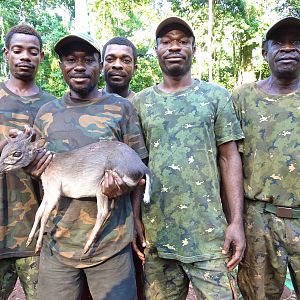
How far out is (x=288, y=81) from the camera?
322 centimetres

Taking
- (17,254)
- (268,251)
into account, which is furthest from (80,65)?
(268,251)

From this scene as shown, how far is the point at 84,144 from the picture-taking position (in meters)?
2.69

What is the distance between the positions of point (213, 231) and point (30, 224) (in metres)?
1.47

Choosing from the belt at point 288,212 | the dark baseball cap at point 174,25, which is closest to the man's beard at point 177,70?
the dark baseball cap at point 174,25

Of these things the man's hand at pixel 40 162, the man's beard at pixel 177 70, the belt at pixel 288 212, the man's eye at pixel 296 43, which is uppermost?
the man's eye at pixel 296 43

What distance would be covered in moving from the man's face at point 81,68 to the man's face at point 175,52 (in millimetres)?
583

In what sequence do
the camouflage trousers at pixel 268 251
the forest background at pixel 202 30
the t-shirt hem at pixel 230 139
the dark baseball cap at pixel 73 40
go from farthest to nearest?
the forest background at pixel 202 30 < the camouflage trousers at pixel 268 251 < the t-shirt hem at pixel 230 139 < the dark baseball cap at pixel 73 40

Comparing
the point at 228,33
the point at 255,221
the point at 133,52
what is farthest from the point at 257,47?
the point at 255,221

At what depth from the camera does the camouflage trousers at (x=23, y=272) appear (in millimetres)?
3043

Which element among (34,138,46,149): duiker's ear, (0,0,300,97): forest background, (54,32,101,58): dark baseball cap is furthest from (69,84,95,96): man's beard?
(0,0,300,97): forest background

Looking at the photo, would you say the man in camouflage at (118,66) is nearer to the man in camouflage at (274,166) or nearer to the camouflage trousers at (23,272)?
the man in camouflage at (274,166)

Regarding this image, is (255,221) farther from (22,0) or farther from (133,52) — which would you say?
(22,0)

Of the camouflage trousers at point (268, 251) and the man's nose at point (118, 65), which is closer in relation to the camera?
the camouflage trousers at point (268, 251)

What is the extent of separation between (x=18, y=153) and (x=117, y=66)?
206 cm
